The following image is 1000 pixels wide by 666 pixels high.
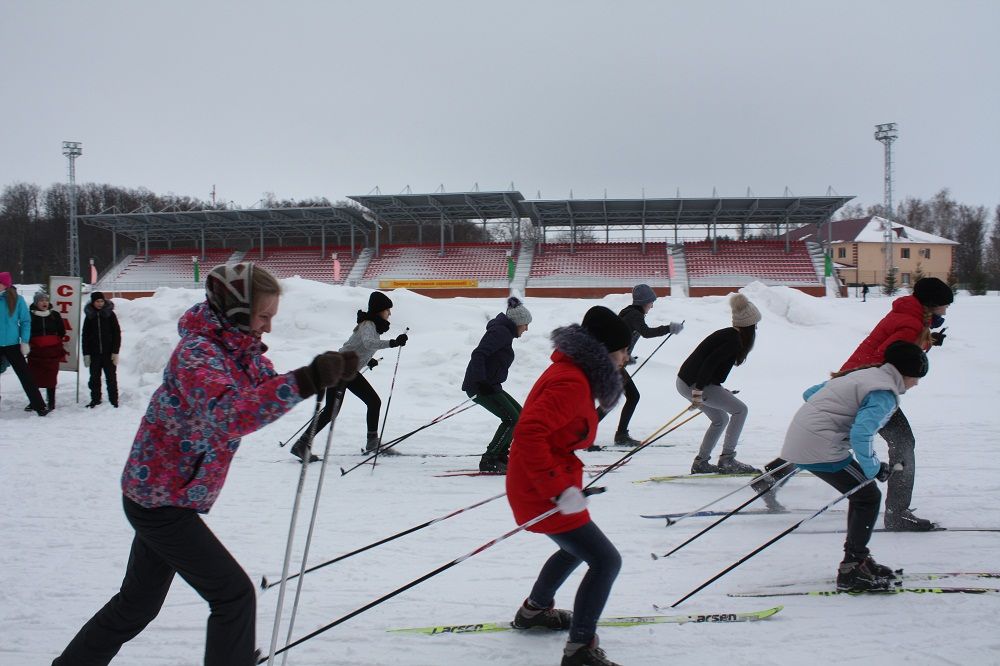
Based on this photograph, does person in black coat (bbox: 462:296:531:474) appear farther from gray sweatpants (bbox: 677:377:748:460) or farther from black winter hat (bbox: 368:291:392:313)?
gray sweatpants (bbox: 677:377:748:460)

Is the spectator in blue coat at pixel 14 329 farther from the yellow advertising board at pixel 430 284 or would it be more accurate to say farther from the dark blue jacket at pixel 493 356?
the yellow advertising board at pixel 430 284

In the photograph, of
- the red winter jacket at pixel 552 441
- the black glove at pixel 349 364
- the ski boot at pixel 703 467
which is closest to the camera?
the black glove at pixel 349 364

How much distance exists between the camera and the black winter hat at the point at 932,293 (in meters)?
4.44

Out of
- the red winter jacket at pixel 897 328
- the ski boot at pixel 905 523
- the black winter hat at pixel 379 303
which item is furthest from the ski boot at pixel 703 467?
the black winter hat at pixel 379 303

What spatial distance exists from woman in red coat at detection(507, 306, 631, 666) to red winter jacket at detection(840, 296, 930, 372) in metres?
2.45

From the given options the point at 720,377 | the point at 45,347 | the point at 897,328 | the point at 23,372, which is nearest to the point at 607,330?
the point at 897,328

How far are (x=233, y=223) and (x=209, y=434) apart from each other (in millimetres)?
37969

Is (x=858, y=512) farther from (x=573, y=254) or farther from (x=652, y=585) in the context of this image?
(x=573, y=254)

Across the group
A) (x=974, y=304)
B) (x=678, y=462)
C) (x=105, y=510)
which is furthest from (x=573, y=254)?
(x=105, y=510)

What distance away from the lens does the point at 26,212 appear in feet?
187

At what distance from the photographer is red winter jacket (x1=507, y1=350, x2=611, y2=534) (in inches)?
103

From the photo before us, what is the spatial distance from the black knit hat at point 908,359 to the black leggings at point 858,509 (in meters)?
0.57

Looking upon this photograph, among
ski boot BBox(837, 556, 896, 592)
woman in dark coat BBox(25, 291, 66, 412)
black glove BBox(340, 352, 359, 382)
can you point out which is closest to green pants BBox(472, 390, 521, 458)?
ski boot BBox(837, 556, 896, 592)

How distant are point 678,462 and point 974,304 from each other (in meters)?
19.0
